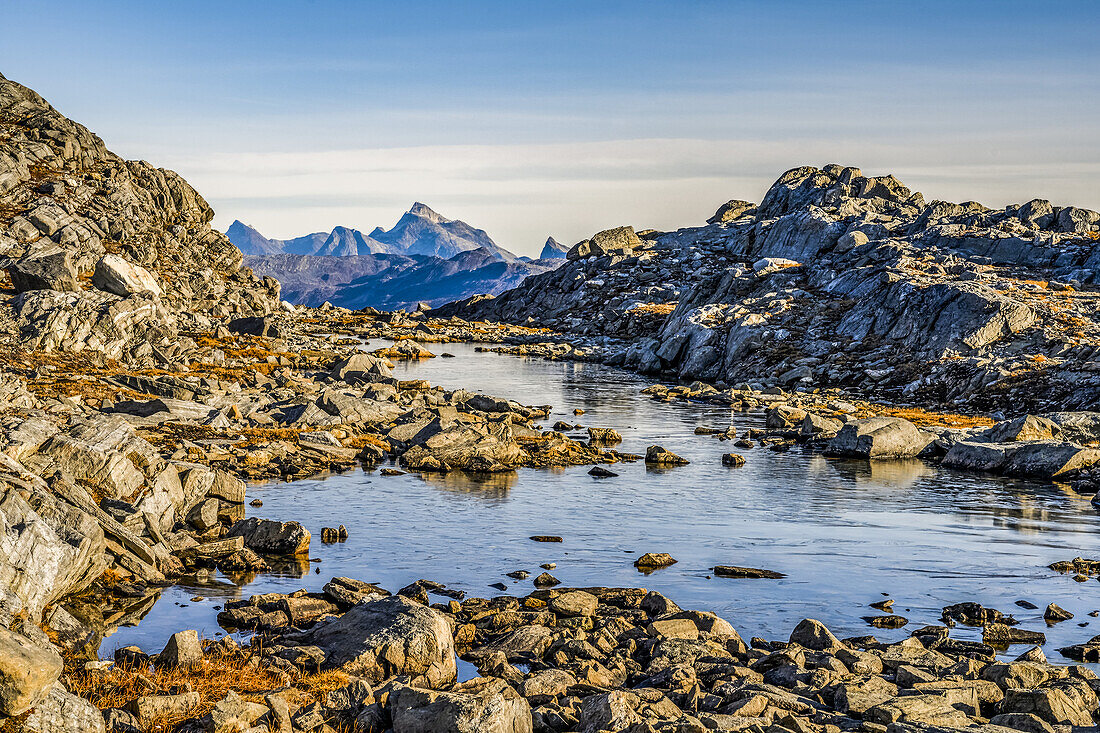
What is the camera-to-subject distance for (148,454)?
3256 cm

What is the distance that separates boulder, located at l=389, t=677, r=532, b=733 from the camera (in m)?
16.1

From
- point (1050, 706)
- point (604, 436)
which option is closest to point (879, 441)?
point (604, 436)

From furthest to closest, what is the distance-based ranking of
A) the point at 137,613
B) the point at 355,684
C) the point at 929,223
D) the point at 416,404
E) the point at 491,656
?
the point at 929,223 < the point at 416,404 < the point at 137,613 < the point at 491,656 < the point at 355,684

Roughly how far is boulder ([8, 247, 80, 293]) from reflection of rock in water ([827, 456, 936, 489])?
64407 millimetres

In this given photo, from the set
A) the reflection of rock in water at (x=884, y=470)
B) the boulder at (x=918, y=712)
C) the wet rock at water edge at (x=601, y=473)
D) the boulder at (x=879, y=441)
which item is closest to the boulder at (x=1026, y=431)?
the boulder at (x=879, y=441)

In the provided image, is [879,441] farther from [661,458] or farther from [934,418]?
[934,418]

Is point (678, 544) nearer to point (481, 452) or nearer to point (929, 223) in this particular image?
point (481, 452)

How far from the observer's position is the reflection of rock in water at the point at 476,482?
43.8 metres

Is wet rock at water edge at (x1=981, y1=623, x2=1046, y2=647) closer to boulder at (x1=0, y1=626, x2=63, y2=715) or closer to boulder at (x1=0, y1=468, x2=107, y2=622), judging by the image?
boulder at (x1=0, y1=626, x2=63, y2=715)

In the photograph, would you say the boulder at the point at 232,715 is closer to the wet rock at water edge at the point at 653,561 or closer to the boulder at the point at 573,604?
the boulder at the point at 573,604

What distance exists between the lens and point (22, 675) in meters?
14.1

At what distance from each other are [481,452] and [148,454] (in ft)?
64.6

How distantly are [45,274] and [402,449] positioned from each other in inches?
1898

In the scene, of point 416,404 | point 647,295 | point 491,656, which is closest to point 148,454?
point 491,656
